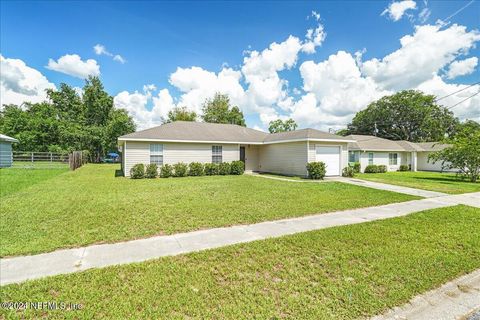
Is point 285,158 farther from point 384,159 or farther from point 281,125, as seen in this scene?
point 281,125

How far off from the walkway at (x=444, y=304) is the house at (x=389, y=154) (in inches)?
804

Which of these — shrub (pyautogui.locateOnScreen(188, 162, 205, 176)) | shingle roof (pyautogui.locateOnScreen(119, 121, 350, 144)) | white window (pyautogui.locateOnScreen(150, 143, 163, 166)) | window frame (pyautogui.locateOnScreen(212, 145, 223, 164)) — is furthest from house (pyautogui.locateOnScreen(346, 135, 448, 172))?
white window (pyautogui.locateOnScreen(150, 143, 163, 166))

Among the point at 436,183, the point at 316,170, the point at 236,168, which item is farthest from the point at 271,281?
the point at 436,183

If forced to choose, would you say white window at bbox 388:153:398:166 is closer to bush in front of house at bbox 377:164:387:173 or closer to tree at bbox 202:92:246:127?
bush in front of house at bbox 377:164:387:173

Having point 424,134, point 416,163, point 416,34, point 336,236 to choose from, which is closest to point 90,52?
point 336,236

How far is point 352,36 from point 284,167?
9.48 metres

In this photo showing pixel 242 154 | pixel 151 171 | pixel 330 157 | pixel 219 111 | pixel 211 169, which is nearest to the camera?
pixel 151 171

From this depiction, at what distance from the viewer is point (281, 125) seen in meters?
47.2

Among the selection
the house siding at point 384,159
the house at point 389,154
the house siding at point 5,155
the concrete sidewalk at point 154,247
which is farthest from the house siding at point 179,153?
the house siding at point 5,155

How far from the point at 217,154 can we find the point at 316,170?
7181 mm

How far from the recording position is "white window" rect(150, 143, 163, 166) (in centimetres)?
1540

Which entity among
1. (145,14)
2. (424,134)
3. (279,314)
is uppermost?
(145,14)

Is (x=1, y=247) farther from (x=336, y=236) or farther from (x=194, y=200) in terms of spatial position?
(x=336, y=236)

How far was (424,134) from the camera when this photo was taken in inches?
1682
